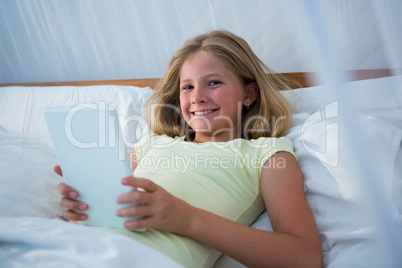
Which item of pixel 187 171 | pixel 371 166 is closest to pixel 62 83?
pixel 187 171

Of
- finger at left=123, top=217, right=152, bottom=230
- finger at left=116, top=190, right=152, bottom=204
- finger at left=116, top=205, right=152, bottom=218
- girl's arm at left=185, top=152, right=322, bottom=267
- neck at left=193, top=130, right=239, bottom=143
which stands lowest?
girl's arm at left=185, top=152, right=322, bottom=267

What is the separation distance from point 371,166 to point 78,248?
479 millimetres

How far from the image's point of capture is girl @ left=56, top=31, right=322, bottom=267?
2.23ft

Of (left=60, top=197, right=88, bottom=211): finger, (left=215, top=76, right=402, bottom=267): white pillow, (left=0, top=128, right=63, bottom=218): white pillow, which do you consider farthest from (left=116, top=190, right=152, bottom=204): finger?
(left=0, top=128, right=63, bottom=218): white pillow

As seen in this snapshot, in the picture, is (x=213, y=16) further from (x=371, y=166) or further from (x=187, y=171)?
(x=371, y=166)

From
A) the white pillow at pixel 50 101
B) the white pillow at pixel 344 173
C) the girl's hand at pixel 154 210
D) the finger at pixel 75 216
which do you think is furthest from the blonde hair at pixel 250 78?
the finger at pixel 75 216

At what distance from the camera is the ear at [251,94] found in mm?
1163

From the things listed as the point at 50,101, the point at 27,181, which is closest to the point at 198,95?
the point at 27,181

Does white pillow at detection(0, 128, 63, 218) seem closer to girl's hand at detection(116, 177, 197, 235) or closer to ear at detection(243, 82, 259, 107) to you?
girl's hand at detection(116, 177, 197, 235)

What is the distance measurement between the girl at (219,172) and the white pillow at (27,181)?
27 centimetres

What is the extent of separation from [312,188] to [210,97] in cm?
39

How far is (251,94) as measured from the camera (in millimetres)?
1184

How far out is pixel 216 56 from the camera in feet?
3.58

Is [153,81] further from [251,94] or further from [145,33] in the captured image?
[251,94]
